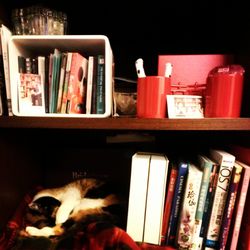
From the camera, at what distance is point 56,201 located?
737 mm

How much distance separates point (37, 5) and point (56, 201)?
659 mm

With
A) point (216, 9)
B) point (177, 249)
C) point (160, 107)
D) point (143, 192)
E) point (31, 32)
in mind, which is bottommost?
point (177, 249)

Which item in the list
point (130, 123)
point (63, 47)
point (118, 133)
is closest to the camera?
point (130, 123)

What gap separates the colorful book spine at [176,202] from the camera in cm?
59

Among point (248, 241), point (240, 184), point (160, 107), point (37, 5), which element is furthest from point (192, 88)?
point (37, 5)

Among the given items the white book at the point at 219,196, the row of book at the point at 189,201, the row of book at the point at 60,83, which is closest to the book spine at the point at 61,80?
the row of book at the point at 60,83

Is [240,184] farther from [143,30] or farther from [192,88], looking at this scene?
[143,30]

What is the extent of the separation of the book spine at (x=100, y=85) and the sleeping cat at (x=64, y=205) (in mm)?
314

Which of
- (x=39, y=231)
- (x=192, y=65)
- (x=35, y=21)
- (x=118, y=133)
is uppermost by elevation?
(x=35, y=21)

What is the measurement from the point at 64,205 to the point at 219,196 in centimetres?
48

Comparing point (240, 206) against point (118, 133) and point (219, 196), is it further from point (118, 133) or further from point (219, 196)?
point (118, 133)

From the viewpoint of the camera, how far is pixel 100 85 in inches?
24.4

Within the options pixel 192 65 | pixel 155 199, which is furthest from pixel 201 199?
pixel 192 65

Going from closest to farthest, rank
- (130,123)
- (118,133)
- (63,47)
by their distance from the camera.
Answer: (130,123), (63,47), (118,133)
